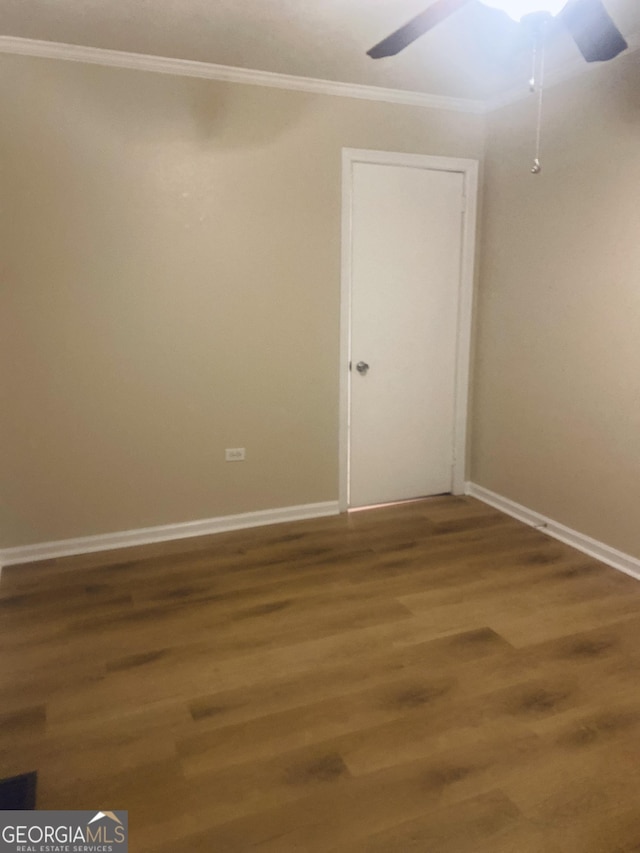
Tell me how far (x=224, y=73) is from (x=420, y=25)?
5.78 ft

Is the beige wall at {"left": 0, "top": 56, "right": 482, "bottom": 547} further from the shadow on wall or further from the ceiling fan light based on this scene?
the ceiling fan light

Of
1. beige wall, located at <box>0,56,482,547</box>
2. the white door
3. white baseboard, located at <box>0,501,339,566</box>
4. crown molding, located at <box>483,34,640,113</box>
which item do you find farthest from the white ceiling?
A: white baseboard, located at <box>0,501,339,566</box>

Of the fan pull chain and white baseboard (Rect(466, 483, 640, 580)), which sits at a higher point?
the fan pull chain

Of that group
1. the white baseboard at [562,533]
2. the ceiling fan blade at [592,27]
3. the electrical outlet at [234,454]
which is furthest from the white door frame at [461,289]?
the ceiling fan blade at [592,27]

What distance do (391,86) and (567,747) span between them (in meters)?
3.33

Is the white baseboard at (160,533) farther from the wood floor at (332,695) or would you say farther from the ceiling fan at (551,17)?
the ceiling fan at (551,17)

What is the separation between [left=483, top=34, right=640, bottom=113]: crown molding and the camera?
2869mm

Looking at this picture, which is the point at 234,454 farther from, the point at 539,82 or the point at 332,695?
the point at 539,82

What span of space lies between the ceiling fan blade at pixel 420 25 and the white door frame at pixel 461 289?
1653 mm

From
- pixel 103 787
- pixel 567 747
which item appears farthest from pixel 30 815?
pixel 567 747

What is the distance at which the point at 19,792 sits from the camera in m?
1.79

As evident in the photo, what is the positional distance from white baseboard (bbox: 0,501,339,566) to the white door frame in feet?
0.94

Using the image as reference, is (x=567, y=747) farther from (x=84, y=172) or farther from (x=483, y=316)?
(x=84, y=172)

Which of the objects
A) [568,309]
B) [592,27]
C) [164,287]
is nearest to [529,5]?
[592,27]
